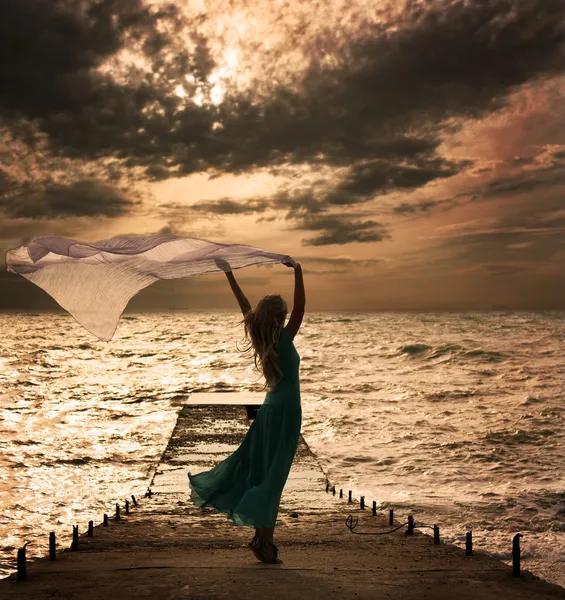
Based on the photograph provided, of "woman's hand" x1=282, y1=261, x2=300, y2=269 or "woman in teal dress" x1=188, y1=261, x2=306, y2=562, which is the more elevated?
"woman's hand" x1=282, y1=261, x2=300, y2=269

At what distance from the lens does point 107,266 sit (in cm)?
599

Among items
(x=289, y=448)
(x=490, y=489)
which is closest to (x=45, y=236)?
(x=289, y=448)

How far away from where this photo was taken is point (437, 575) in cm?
505

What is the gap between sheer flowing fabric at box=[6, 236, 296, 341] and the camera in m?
5.84

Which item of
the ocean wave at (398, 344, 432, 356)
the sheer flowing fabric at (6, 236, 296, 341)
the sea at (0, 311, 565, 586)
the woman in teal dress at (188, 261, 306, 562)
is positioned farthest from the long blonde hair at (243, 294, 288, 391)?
the ocean wave at (398, 344, 432, 356)

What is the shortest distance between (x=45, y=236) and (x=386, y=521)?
5.34 metres

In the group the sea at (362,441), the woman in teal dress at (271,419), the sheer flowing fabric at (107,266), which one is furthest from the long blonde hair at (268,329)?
the sea at (362,441)

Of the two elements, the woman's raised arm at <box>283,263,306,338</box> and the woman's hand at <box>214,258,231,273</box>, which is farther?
the woman's hand at <box>214,258,231,273</box>

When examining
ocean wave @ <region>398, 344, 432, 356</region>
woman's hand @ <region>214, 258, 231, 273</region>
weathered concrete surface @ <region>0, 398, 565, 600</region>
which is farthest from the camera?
ocean wave @ <region>398, 344, 432, 356</region>

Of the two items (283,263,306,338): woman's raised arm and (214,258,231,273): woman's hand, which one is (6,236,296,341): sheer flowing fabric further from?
(283,263,306,338): woman's raised arm

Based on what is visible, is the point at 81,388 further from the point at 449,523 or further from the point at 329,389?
the point at 449,523

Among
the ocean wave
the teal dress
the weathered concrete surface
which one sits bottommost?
the ocean wave

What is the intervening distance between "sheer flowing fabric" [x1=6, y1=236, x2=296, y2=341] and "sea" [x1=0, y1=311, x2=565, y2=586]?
6171 mm

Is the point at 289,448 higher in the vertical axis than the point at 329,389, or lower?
higher
